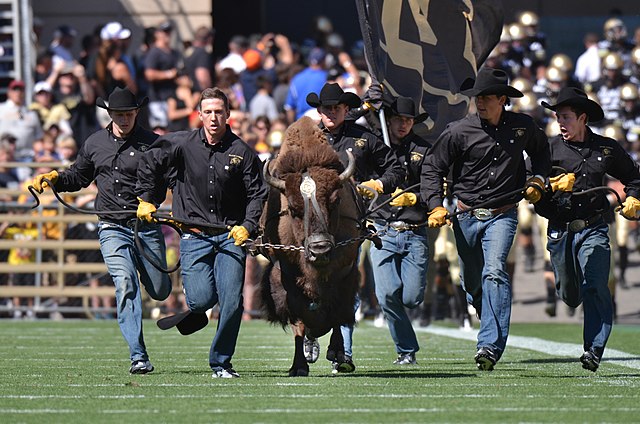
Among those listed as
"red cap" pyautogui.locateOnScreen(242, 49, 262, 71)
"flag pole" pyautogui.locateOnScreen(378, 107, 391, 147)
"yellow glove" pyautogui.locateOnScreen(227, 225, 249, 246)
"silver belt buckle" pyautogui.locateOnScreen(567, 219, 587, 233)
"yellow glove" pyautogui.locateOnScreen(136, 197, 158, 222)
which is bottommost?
"yellow glove" pyautogui.locateOnScreen(227, 225, 249, 246)

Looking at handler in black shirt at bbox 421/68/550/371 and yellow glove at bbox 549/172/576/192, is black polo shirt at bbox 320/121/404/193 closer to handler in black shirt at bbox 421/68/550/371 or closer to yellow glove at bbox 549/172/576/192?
handler in black shirt at bbox 421/68/550/371

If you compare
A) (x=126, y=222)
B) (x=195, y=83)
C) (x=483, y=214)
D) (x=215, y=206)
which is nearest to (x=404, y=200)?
(x=483, y=214)

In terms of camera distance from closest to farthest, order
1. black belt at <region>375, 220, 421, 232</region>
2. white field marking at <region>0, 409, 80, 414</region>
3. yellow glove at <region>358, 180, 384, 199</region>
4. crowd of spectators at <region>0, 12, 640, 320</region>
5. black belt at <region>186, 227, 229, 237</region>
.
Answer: white field marking at <region>0, 409, 80, 414</region>
black belt at <region>186, 227, 229, 237</region>
yellow glove at <region>358, 180, 384, 199</region>
black belt at <region>375, 220, 421, 232</region>
crowd of spectators at <region>0, 12, 640, 320</region>

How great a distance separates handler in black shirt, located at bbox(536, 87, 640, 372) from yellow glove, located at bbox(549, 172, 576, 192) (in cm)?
16

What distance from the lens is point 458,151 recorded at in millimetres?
11875

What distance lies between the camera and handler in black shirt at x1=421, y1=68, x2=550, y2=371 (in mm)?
11648

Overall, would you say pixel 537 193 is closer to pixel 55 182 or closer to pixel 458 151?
pixel 458 151

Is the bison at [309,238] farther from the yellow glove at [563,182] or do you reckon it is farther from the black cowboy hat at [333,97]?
the yellow glove at [563,182]

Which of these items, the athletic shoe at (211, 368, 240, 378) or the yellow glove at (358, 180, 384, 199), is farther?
the yellow glove at (358, 180, 384, 199)

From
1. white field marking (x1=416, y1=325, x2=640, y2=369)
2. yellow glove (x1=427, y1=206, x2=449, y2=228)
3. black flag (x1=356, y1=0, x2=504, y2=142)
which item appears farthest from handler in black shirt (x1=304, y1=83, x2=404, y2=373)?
white field marking (x1=416, y1=325, x2=640, y2=369)

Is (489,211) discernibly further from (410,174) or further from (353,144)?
(410,174)

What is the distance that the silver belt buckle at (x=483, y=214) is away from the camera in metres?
11.8

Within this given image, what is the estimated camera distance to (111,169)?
12359mm

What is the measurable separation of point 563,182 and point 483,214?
26.0 inches
